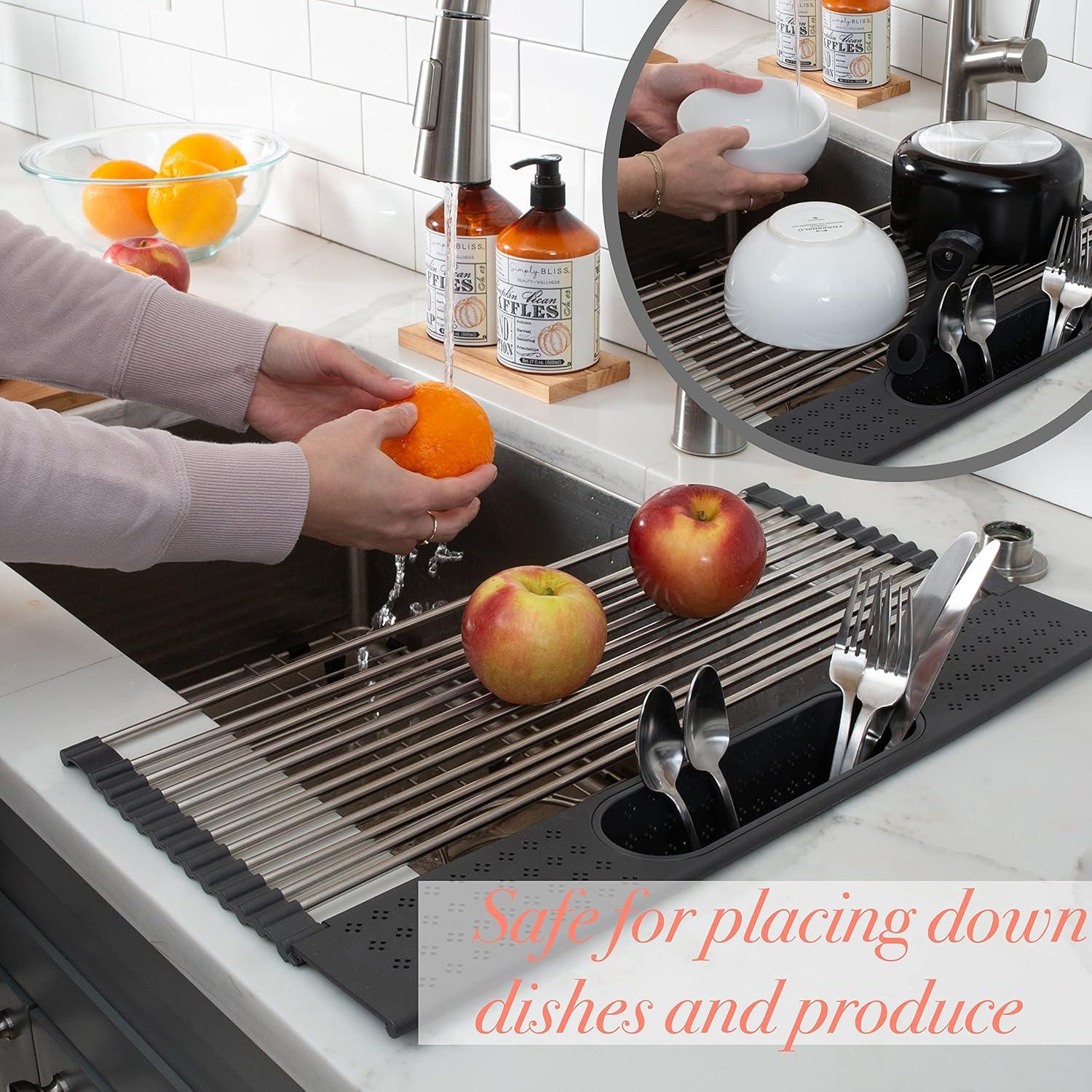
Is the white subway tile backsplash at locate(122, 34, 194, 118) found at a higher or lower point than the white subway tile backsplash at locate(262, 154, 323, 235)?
higher

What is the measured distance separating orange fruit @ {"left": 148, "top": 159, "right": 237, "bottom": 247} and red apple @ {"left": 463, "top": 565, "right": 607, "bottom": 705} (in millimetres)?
888

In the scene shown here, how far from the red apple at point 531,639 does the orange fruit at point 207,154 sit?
937 mm

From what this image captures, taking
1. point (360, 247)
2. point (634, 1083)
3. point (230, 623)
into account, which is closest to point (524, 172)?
point (360, 247)

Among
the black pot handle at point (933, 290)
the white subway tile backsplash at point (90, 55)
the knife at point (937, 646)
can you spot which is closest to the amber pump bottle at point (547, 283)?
the black pot handle at point (933, 290)

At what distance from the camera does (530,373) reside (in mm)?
1317

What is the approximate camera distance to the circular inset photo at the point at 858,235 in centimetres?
100

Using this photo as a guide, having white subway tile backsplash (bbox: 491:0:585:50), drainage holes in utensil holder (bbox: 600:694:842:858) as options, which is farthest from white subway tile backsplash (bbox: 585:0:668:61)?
drainage holes in utensil holder (bbox: 600:694:842:858)

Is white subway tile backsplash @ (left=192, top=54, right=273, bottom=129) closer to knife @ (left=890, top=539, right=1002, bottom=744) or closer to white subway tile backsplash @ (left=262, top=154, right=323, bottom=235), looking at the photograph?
white subway tile backsplash @ (left=262, top=154, right=323, bottom=235)

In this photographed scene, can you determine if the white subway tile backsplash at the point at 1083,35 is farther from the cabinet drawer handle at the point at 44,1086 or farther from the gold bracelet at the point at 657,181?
the cabinet drawer handle at the point at 44,1086

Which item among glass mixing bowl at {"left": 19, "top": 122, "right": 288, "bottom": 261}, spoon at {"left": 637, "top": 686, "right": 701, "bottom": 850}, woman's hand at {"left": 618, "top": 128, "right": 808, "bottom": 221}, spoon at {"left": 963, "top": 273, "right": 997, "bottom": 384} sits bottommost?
spoon at {"left": 637, "top": 686, "right": 701, "bottom": 850}

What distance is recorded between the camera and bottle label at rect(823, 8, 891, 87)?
1.00 metres

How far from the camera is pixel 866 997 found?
66cm

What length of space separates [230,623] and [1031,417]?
29.4 inches

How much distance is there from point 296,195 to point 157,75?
1.08 feet
